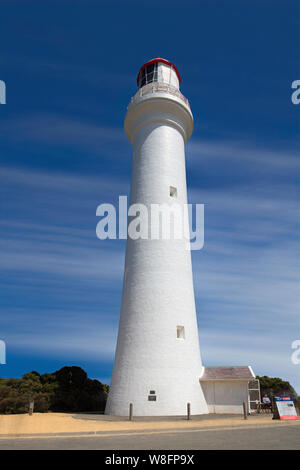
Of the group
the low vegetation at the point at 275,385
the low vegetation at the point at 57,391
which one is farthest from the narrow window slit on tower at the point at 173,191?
the low vegetation at the point at 275,385

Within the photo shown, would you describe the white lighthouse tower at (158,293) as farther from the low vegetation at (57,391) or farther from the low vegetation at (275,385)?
the low vegetation at (275,385)

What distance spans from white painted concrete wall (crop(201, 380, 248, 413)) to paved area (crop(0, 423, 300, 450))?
913 cm

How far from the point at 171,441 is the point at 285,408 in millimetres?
9071

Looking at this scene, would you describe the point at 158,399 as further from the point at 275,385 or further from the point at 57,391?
the point at 275,385

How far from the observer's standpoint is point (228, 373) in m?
21.3

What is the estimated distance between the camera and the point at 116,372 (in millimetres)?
19484

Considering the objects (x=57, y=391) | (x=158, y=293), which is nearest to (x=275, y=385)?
(x=57, y=391)

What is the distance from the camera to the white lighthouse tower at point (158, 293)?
18.3 meters

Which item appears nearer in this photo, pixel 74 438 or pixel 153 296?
pixel 74 438

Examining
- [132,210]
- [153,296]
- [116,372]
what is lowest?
[116,372]

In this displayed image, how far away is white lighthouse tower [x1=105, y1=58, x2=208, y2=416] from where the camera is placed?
59.9 feet
